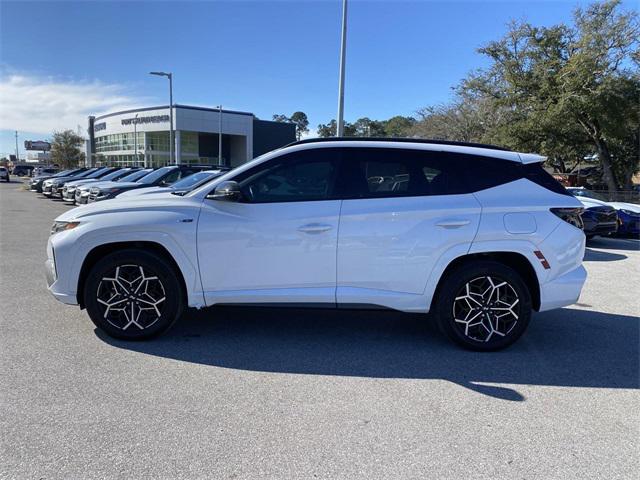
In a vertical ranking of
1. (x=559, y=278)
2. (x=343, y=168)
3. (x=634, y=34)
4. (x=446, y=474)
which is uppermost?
(x=634, y=34)

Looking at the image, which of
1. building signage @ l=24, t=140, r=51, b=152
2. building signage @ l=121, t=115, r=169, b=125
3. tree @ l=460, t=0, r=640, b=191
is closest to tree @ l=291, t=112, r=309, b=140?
building signage @ l=24, t=140, r=51, b=152

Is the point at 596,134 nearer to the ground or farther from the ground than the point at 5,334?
farther from the ground

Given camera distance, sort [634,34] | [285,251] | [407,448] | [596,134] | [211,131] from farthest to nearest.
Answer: [211,131]
[596,134]
[634,34]
[285,251]
[407,448]

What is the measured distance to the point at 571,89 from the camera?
2312cm

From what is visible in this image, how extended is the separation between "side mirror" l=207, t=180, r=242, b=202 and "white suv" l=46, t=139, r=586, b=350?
0.01 metres

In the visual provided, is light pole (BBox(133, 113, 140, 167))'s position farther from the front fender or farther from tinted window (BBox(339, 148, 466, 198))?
tinted window (BBox(339, 148, 466, 198))

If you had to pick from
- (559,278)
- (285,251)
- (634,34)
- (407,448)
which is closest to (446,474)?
(407,448)

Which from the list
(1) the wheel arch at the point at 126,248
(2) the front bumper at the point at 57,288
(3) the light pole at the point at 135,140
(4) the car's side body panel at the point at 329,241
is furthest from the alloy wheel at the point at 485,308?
(3) the light pole at the point at 135,140

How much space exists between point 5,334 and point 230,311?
2229 millimetres

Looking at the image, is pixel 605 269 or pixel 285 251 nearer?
pixel 285 251

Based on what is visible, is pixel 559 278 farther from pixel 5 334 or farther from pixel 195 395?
pixel 5 334

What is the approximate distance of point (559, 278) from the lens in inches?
174

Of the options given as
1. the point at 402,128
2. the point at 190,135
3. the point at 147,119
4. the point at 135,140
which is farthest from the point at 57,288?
the point at 147,119

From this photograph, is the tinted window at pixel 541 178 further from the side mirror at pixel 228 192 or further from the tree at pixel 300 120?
the tree at pixel 300 120
